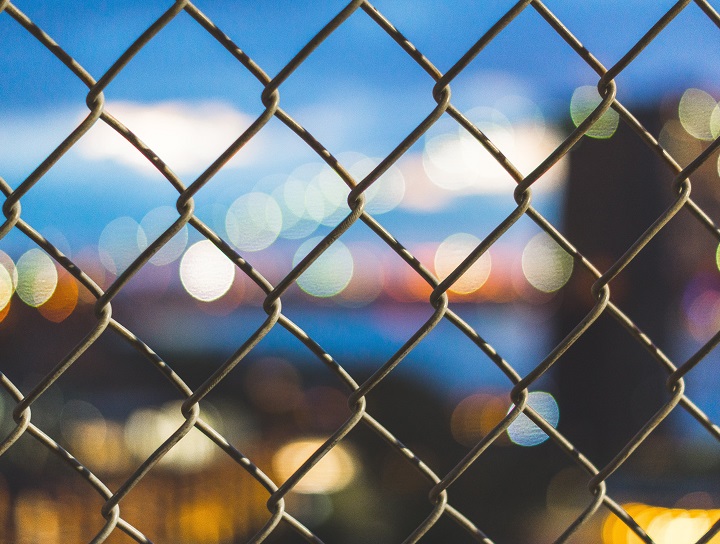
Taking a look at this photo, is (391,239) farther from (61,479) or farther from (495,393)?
(495,393)

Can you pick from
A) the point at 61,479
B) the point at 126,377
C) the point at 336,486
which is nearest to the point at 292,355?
the point at 126,377

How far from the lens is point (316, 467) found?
555 centimetres

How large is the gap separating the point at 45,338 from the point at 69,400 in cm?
102

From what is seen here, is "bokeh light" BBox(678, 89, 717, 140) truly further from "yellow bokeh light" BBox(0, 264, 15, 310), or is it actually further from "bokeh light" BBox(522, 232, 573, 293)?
"yellow bokeh light" BBox(0, 264, 15, 310)

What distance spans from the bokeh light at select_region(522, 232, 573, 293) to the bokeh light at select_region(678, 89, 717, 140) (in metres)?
1.15

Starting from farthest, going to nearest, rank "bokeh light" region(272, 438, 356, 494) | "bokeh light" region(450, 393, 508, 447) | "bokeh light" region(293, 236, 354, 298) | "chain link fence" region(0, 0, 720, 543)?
"bokeh light" region(293, 236, 354, 298) < "bokeh light" region(450, 393, 508, 447) < "bokeh light" region(272, 438, 356, 494) < "chain link fence" region(0, 0, 720, 543)

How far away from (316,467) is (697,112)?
12.1 feet

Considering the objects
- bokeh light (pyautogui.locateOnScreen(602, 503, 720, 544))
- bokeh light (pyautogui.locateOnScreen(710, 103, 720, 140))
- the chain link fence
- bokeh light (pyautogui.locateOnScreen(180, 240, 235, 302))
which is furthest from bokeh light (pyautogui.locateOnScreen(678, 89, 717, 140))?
the chain link fence

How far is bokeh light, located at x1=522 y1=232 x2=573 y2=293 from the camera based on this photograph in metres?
5.38

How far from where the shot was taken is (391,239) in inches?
35.3

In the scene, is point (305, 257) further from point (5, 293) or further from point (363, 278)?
point (363, 278)

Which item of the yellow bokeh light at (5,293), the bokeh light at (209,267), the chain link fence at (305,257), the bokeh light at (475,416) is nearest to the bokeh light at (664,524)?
the bokeh light at (475,416)

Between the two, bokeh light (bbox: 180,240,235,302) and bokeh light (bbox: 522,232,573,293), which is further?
bokeh light (bbox: 522,232,573,293)

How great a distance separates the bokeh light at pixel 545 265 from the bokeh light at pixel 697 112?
45.3 inches
